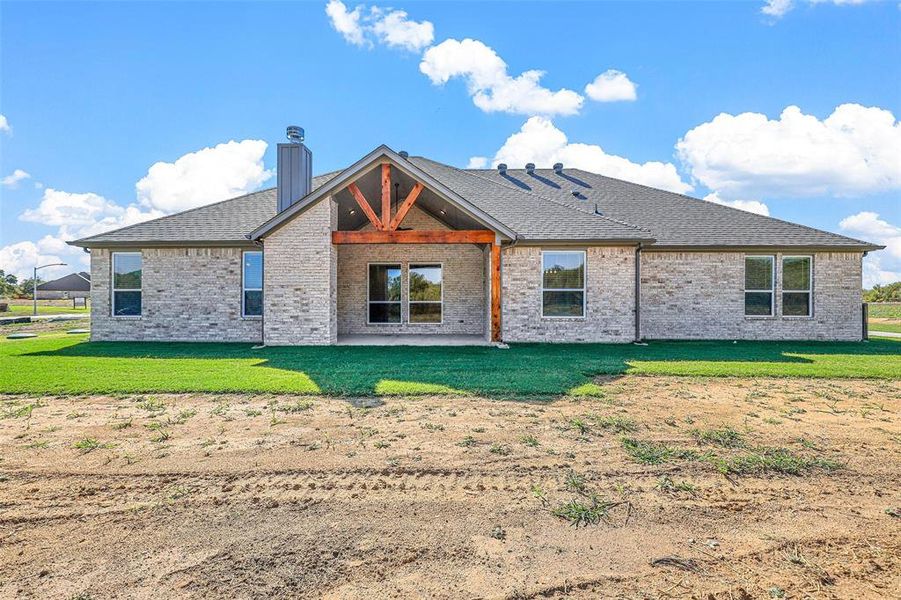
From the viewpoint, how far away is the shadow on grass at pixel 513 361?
7445 millimetres

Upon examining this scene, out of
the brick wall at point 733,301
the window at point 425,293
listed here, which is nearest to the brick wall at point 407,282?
the window at point 425,293

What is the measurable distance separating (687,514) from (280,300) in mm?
10845

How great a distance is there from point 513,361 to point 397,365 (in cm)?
246

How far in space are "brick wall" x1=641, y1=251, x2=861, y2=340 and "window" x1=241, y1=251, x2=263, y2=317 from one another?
38.6 feet

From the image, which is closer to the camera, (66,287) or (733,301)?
(733,301)

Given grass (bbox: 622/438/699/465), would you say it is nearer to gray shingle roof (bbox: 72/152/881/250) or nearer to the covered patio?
gray shingle roof (bbox: 72/152/881/250)

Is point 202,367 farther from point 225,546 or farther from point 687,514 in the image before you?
point 687,514

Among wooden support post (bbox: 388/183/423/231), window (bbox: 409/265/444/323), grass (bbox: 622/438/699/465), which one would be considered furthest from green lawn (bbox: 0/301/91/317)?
grass (bbox: 622/438/699/465)

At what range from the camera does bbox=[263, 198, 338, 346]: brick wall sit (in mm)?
11922

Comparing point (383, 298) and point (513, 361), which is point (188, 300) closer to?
point (383, 298)

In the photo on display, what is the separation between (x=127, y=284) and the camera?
13578 mm

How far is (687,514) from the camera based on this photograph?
334cm

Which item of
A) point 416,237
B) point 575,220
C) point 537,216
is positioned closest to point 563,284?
point 575,220

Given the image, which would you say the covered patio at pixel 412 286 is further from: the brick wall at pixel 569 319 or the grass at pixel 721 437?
the grass at pixel 721 437
